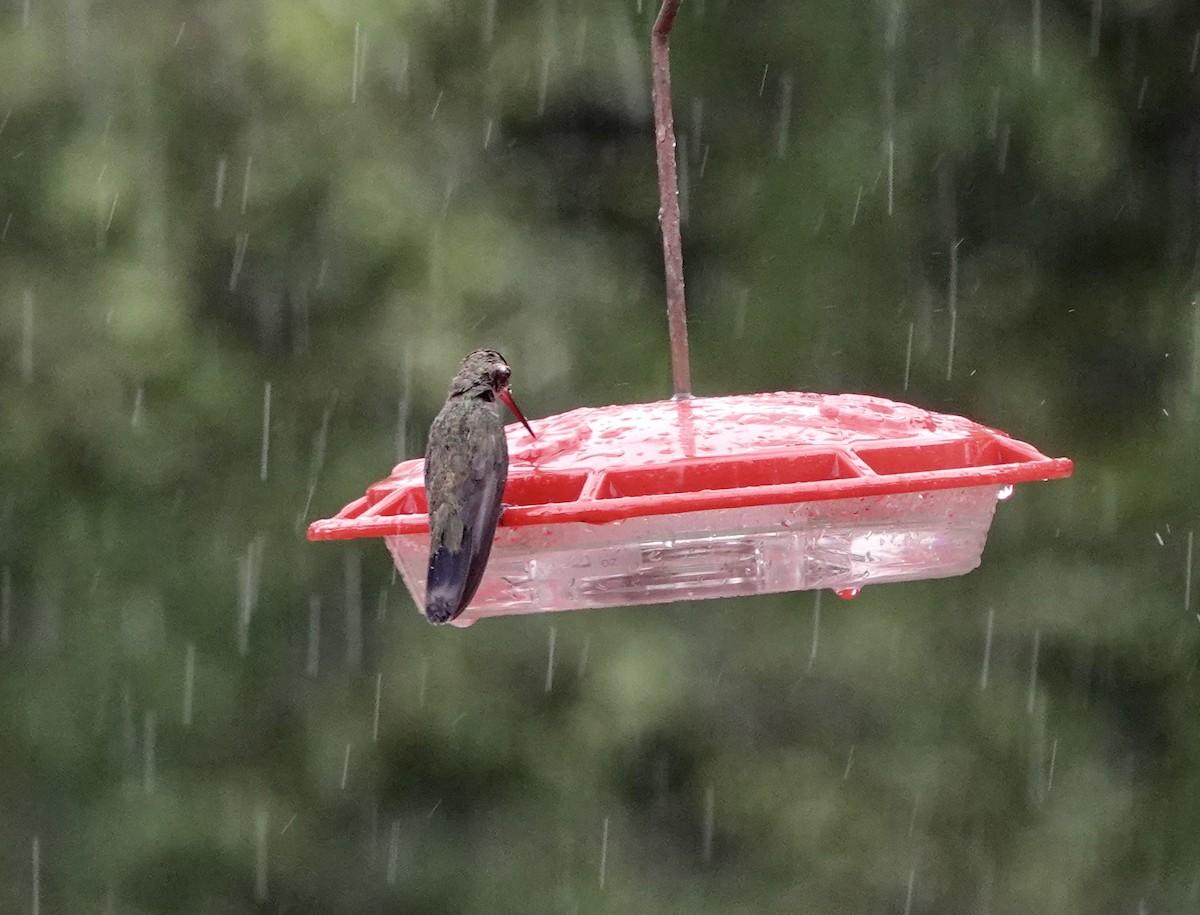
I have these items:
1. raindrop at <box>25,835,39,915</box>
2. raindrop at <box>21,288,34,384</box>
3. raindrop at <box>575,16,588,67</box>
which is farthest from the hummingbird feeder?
raindrop at <box>25,835,39,915</box>

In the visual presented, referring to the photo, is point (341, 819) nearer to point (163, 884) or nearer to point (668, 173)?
point (163, 884)

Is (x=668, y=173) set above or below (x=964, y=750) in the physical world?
above

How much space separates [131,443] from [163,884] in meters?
1.84

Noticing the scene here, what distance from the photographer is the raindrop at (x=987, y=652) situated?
6152mm

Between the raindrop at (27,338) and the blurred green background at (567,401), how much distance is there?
A: 2cm

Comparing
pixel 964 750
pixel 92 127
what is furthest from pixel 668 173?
pixel 964 750

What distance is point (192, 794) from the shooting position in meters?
6.56

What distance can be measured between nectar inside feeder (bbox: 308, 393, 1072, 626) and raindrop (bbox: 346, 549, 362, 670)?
365cm

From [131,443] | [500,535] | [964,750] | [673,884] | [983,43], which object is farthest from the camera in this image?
[673,884]

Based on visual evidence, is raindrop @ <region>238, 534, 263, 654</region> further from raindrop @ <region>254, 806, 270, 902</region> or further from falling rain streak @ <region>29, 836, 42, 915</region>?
falling rain streak @ <region>29, 836, 42, 915</region>

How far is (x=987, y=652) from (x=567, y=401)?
1.87 metres

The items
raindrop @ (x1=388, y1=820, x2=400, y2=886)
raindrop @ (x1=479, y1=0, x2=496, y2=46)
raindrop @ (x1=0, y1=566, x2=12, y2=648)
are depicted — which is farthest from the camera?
raindrop @ (x1=388, y1=820, x2=400, y2=886)

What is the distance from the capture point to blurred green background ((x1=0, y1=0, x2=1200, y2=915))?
5.64 meters

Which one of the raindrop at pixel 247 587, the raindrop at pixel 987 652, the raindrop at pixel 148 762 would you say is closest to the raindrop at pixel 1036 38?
the raindrop at pixel 987 652
